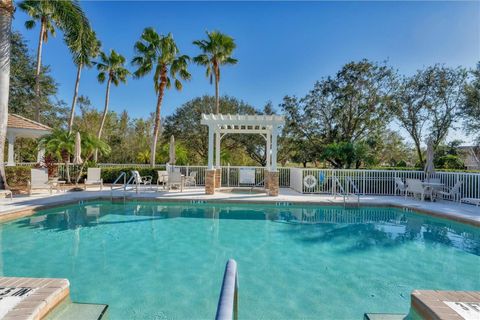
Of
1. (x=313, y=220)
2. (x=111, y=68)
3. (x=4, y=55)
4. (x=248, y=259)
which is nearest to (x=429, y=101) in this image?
(x=313, y=220)

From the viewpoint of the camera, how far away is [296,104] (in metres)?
20.6

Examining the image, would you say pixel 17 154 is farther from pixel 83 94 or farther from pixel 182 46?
pixel 182 46

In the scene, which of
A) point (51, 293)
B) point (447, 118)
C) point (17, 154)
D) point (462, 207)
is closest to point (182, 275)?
point (51, 293)

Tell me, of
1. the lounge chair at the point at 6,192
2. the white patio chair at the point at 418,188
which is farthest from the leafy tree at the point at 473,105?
the lounge chair at the point at 6,192

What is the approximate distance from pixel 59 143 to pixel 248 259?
13.4 meters

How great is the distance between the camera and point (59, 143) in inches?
541

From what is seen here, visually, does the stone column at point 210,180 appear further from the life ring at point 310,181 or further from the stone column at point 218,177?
the life ring at point 310,181

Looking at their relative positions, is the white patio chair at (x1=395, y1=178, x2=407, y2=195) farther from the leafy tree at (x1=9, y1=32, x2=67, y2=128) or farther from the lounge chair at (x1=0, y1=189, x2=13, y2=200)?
the leafy tree at (x1=9, y1=32, x2=67, y2=128)

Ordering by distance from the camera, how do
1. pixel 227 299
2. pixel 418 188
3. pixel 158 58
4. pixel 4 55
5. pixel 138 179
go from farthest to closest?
pixel 158 58
pixel 138 179
pixel 418 188
pixel 4 55
pixel 227 299

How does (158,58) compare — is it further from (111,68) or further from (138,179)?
(138,179)

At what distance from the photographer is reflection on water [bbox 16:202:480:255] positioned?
6.43 metres

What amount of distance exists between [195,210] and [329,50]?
46.8 feet

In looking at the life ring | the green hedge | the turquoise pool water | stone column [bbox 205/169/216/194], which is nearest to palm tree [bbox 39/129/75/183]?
the green hedge

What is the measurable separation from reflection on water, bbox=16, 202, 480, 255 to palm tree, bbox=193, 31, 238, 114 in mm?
9018
